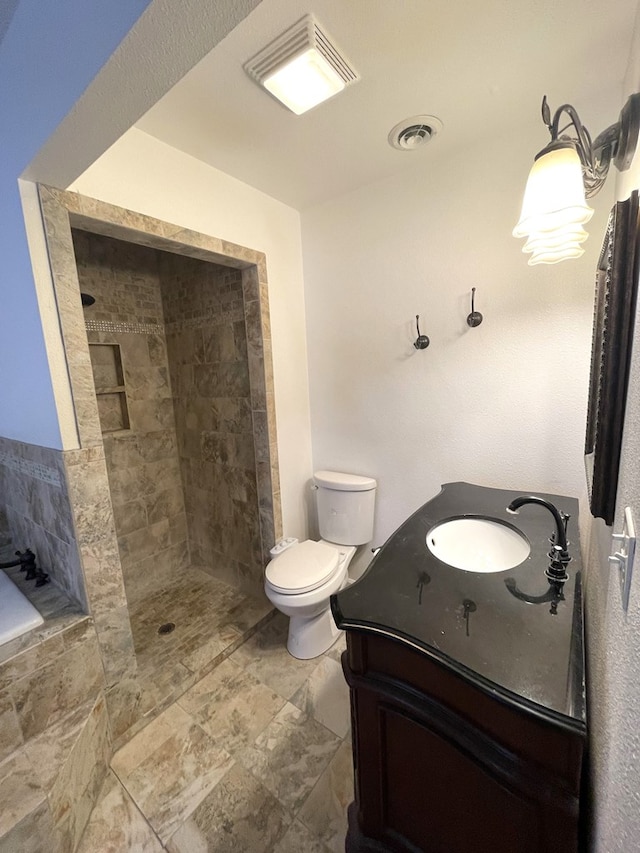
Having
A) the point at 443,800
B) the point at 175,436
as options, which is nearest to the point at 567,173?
the point at 443,800

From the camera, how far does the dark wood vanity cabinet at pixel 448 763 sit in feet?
2.07

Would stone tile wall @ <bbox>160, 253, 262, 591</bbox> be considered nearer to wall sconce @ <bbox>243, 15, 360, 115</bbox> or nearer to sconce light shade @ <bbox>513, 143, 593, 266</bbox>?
wall sconce @ <bbox>243, 15, 360, 115</bbox>

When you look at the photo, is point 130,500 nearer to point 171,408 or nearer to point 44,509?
point 171,408

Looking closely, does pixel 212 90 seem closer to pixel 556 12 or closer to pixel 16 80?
pixel 16 80

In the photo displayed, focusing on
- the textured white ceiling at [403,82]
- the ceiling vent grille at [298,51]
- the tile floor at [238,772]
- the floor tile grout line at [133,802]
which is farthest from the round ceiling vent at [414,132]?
the floor tile grout line at [133,802]

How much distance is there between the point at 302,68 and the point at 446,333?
1179mm

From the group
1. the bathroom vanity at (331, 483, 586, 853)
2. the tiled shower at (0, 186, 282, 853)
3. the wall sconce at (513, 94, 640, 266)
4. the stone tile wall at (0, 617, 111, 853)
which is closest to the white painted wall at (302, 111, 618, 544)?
the wall sconce at (513, 94, 640, 266)

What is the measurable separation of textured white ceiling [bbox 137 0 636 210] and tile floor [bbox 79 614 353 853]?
2513 mm

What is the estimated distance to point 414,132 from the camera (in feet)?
4.86

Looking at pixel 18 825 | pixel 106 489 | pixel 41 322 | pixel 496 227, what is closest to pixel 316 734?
pixel 18 825

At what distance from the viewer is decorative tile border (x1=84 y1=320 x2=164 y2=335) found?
2181 millimetres

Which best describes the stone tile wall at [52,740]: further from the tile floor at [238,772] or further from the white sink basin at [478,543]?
the white sink basin at [478,543]

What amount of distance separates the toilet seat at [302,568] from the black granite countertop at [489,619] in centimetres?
71

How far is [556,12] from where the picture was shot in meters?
0.99
